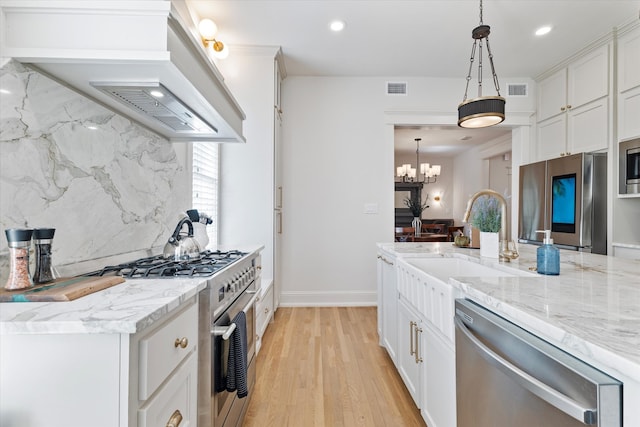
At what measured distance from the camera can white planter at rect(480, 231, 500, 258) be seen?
69.1 inches

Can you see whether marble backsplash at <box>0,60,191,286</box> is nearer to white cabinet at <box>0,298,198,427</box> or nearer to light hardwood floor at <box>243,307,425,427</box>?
white cabinet at <box>0,298,198,427</box>

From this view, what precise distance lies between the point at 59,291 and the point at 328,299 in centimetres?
331

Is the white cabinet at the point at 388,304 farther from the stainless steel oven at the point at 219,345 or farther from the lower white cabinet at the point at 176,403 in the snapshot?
the lower white cabinet at the point at 176,403

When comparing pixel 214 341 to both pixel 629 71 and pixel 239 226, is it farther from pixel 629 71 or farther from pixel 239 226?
pixel 629 71

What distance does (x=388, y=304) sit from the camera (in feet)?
7.79

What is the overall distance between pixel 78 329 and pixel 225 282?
2.23 ft

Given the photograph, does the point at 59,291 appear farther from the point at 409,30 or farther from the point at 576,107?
the point at 576,107

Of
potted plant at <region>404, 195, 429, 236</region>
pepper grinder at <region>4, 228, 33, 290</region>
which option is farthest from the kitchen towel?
potted plant at <region>404, 195, 429, 236</region>

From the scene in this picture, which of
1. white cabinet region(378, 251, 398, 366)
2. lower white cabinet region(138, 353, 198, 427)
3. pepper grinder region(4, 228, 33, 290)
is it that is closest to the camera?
lower white cabinet region(138, 353, 198, 427)

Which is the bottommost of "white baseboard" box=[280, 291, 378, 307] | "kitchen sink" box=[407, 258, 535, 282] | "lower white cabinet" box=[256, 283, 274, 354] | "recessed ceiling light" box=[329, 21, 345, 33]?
"white baseboard" box=[280, 291, 378, 307]

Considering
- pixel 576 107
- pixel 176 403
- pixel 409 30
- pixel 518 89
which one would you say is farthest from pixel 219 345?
pixel 518 89

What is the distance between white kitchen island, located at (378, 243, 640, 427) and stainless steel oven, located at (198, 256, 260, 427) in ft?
3.07

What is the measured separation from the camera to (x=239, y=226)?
10.6ft

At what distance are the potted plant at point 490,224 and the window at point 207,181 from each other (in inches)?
85.8
